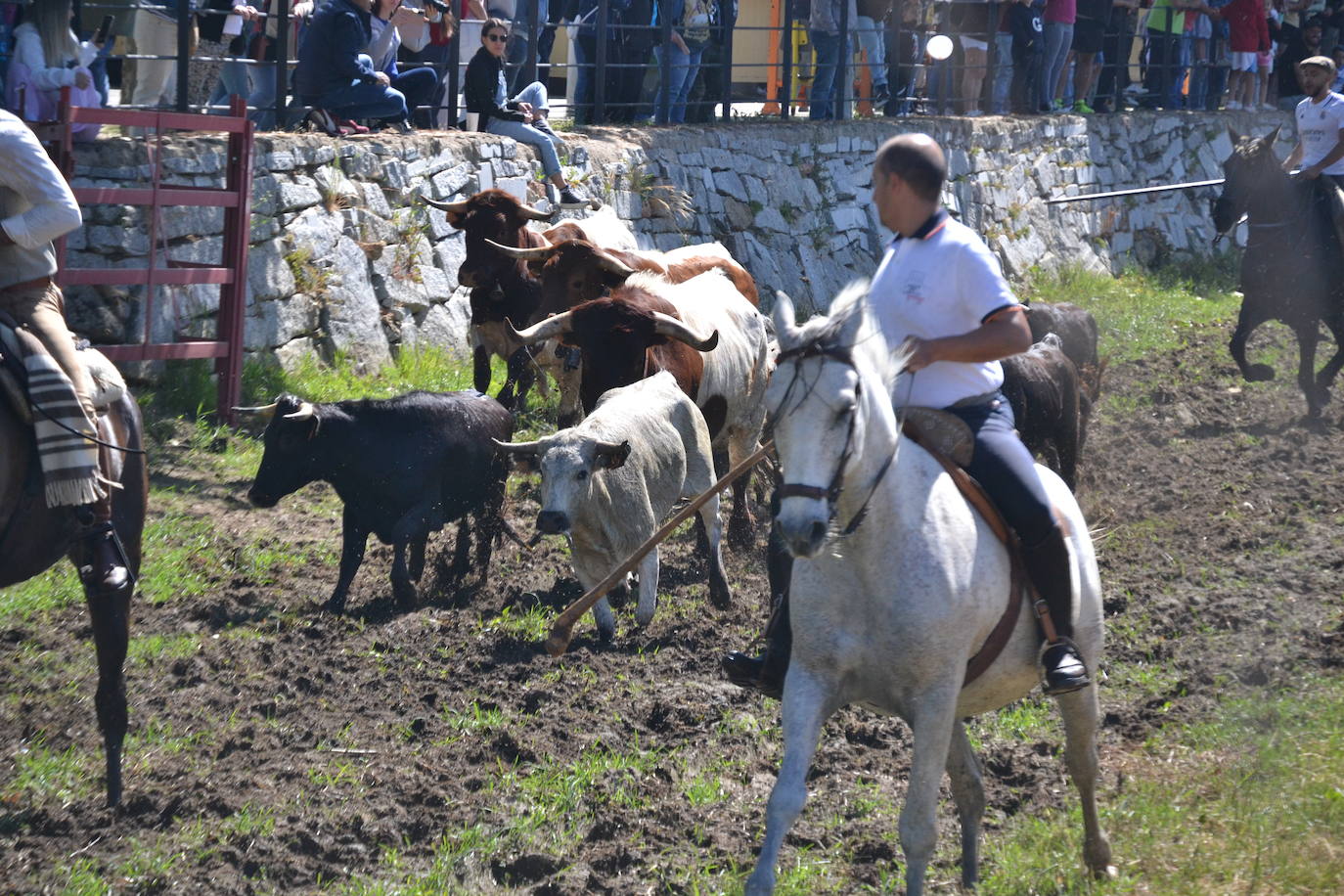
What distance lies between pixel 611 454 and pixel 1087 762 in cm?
320

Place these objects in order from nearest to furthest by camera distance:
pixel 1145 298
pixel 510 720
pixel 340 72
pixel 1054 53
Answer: pixel 510 720
pixel 340 72
pixel 1145 298
pixel 1054 53

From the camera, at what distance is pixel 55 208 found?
19.3ft

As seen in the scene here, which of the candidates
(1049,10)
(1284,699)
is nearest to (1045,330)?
(1284,699)

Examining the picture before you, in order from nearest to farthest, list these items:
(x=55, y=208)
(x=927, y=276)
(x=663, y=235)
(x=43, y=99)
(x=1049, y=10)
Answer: (x=927, y=276) → (x=55, y=208) → (x=43, y=99) → (x=663, y=235) → (x=1049, y=10)

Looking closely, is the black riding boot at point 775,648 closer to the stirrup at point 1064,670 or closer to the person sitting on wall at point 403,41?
the stirrup at point 1064,670

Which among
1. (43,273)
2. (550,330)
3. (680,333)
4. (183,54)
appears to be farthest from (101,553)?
(183,54)

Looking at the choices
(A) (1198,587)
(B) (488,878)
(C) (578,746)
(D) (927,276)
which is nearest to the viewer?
(D) (927,276)

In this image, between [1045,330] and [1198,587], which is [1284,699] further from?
[1045,330]

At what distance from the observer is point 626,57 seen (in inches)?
646

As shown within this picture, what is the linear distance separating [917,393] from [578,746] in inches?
93.1

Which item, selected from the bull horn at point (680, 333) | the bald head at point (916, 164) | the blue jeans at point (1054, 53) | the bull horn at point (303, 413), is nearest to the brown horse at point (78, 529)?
the bull horn at point (303, 413)

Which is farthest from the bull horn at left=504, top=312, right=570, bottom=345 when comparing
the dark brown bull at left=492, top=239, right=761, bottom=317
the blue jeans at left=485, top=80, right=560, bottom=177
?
the blue jeans at left=485, top=80, right=560, bottom=177

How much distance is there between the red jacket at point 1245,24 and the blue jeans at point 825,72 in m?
9.26

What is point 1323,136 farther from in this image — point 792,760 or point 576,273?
point 792,760
